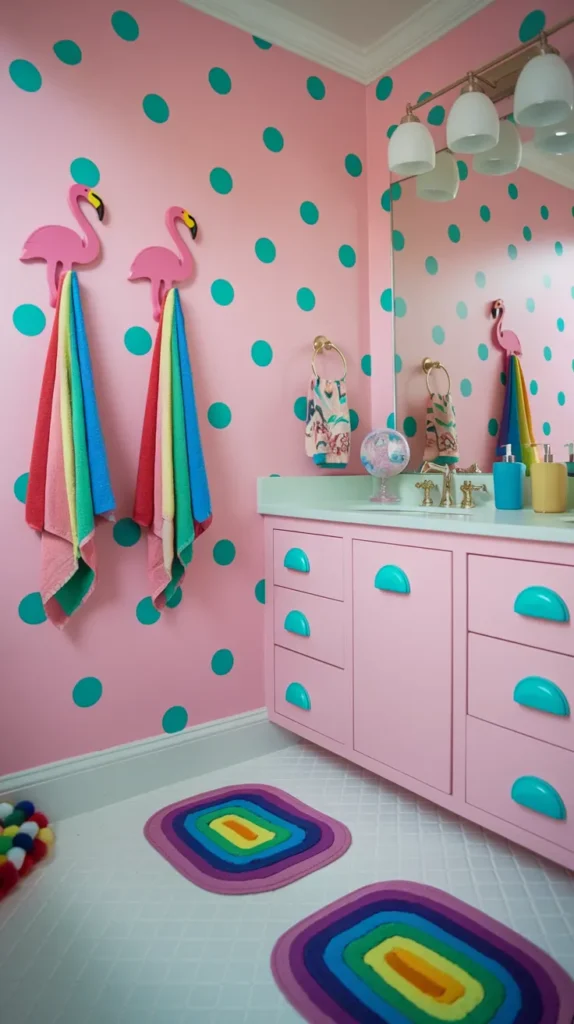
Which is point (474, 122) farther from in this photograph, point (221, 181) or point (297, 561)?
point (297, 561)

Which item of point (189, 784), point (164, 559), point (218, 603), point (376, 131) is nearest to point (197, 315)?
point (164, 559)

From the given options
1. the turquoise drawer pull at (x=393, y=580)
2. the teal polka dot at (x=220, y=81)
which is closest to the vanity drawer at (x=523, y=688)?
the turquoise drawer pull at (x=393, y=580)

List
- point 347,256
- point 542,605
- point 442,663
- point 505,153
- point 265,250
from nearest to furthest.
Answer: point 542,605 < point 442,663 < point 505,153 < point 265,250 < point 347,256

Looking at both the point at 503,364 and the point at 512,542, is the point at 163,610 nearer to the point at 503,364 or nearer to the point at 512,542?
the point at 512,542

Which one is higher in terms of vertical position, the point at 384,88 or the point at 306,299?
the point at 384,88

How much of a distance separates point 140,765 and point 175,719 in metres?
0.16

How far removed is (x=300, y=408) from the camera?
2.33m

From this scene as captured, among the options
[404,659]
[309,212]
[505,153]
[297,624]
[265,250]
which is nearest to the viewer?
[404,659]

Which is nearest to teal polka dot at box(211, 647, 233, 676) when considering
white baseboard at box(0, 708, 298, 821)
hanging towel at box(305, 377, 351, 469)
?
white baseboard at box(0, 708, 298, 821)

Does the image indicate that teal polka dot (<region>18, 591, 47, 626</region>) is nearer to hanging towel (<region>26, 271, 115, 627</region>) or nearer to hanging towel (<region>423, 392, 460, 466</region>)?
hanging towel (<region>26, 271, 115, 627</region>)

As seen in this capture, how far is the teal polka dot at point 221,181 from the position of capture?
210 centimetres

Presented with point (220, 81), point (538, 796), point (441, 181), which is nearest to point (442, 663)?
point (538, 796)

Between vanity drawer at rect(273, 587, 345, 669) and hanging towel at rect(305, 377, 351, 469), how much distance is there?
460 mm

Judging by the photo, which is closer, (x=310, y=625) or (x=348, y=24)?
(x=310, y=625)
